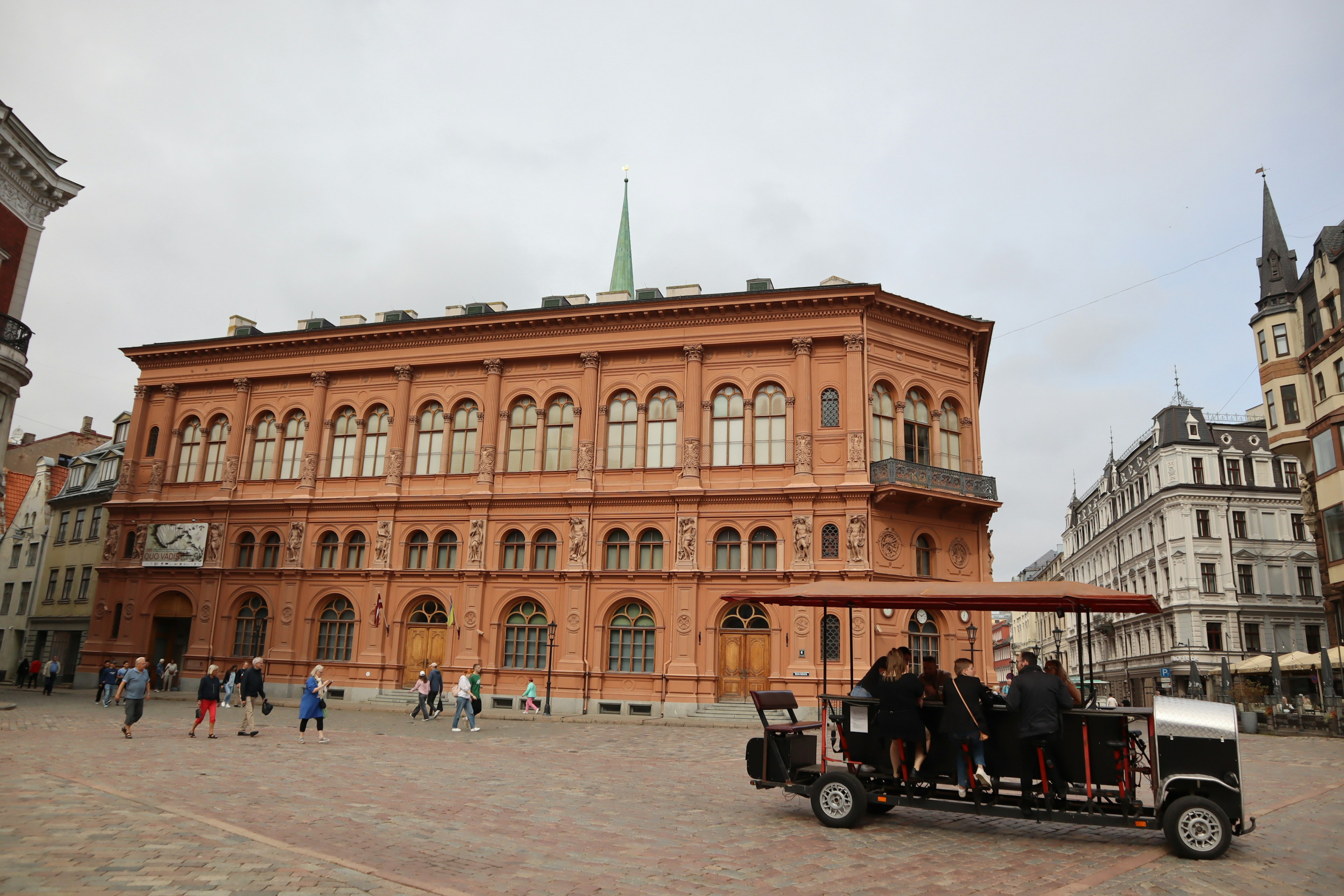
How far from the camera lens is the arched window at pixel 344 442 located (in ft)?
125

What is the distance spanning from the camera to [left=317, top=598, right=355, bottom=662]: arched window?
35.8 meters

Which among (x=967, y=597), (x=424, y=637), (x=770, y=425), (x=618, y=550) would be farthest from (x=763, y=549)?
(x=967, y=597)

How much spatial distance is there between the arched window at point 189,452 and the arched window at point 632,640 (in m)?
21.4

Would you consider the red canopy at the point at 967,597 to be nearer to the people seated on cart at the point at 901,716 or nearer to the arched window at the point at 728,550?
the people seated on cart at the point at 901,716

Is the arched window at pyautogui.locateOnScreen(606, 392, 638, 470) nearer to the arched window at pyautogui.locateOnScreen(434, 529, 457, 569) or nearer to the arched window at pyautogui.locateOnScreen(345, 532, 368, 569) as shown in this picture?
the arched window at pyautogui.locateOnScreen(434, 529, 457, 569)

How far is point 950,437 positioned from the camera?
3438 centimetres

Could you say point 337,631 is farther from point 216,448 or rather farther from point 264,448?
point 216,448

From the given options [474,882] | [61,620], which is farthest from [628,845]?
[61,620]

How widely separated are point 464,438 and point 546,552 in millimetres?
6306

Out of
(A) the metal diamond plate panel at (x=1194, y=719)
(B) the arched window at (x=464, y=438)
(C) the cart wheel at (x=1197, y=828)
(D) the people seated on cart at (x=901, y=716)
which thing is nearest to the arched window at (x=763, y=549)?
(B) the arched window at (x=464, y=438)

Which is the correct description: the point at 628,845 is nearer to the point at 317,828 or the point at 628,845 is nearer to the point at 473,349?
the point at 317,828

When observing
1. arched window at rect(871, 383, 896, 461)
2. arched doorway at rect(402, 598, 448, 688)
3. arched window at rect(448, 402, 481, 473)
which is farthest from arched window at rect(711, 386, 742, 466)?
arched doorway at rect(402, 598, 448, 688)

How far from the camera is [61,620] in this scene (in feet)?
153

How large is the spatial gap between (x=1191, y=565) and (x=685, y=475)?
39.6m
